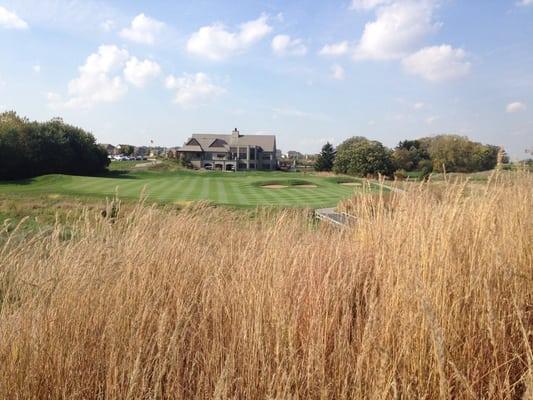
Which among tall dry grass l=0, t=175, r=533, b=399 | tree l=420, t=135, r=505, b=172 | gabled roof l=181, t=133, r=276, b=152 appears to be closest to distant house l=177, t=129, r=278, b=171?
gabled roof l=181, t=133, r=276, b=152

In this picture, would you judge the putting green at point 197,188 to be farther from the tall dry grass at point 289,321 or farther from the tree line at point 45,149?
the tall dry grass at point 289,321

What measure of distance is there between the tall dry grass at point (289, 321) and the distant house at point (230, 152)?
79.3 meters

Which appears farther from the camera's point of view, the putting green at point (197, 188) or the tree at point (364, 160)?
the tree at point (364, 160)

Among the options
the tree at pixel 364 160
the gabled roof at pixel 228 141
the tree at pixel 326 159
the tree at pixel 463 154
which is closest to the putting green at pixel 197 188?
the tree at pixel 364 160

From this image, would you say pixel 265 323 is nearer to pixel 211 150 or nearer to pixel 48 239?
pixel 48 239

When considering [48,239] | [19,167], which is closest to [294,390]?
[48,239]

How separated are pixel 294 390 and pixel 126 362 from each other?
3.54 feet

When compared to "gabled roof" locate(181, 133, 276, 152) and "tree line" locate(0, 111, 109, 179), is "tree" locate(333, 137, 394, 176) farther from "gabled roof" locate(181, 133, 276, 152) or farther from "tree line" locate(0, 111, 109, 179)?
"tree line" locate(0, 111, 109, 179)

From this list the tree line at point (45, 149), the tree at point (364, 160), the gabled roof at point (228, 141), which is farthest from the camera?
the gabled roof at point (228, 141)

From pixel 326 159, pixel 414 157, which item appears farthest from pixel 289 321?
pixel 326 159

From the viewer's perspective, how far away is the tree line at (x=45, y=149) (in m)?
48.1

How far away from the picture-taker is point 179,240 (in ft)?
16.4

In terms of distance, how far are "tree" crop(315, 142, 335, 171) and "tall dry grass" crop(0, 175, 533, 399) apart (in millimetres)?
75078

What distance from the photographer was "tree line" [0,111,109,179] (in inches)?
1892
